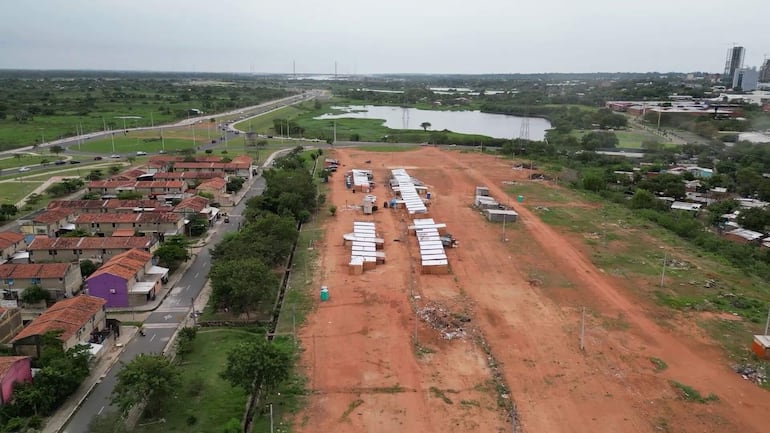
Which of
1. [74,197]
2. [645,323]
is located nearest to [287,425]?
[645,323]

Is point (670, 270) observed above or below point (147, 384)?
below

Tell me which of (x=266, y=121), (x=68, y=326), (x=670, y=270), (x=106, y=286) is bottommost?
(x=670, y=270)

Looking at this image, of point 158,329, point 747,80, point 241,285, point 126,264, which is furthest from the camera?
point 747,80

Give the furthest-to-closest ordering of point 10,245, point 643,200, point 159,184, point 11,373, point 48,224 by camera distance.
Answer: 1. point 643,200
2. point 159,184
3. point 48,224
4. point 10,245
5. point 11,373

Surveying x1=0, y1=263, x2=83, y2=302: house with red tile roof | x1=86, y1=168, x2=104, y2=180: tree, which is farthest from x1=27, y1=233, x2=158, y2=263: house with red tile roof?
x1=86, y1=168, x2=104, y2=180: tree

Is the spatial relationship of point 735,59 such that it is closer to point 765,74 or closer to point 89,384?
point 765,74

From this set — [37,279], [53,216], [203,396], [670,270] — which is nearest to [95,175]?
[53,216]

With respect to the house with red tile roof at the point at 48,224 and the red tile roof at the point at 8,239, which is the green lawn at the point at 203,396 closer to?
the red tile roof at the point at 8,239
